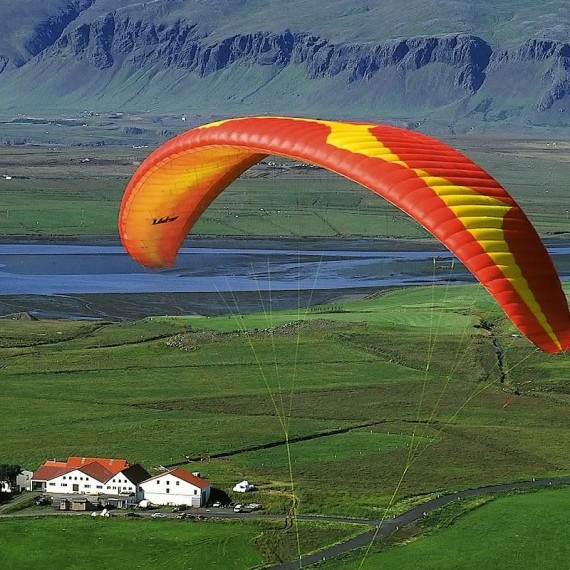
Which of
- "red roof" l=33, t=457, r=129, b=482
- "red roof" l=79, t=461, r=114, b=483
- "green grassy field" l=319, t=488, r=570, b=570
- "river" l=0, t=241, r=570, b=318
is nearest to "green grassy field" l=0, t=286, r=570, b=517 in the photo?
"green grassy field" l=319, t=488, r=570, b=570

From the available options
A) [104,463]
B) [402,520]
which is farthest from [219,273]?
[402,520]

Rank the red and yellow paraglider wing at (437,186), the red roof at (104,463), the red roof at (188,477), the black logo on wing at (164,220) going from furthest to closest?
the red roof at (104,463) → the red roof at (188,477) → the black logo on wing at (164,220) → the red and yellow paraglider wing at (437,186)

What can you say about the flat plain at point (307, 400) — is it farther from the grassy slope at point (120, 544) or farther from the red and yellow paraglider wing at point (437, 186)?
the red and yellow paraglider wing at point (437, 186)

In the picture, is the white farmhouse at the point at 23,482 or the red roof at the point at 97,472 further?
the white farmhouse at the point at 23,482

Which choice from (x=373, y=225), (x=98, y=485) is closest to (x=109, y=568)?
(x=98, y=485)

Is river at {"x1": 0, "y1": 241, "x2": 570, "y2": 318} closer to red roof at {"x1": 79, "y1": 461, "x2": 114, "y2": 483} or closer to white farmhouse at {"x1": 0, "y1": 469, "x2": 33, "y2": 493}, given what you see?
white farmhouse at {"x1": 0, "y1": 469, "x2": 33, "y2": 493}

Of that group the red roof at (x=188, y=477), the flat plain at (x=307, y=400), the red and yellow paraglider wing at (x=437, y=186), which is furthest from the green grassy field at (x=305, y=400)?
the red and yellow paraglider wing at (x=437, y=186)
